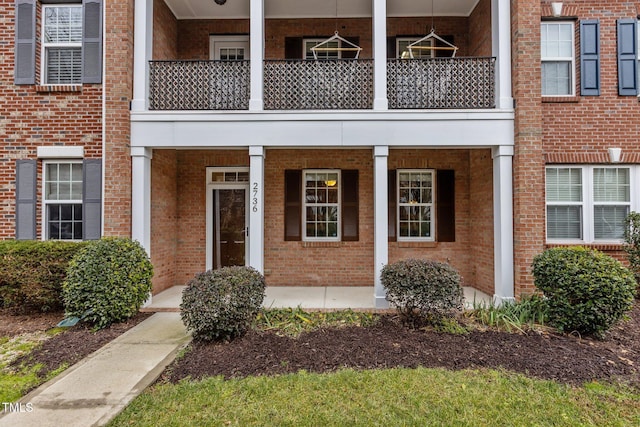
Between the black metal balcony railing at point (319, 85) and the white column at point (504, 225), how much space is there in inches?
110

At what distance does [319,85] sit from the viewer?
22.3 ft

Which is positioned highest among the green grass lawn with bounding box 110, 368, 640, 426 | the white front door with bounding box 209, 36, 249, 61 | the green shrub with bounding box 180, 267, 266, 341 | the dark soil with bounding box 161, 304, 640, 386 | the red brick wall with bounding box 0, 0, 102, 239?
the white front door with bounding box 209, 36, 249, 61

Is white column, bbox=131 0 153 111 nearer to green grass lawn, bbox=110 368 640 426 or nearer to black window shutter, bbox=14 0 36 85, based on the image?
black window shutter, bbox=14 0 36 85

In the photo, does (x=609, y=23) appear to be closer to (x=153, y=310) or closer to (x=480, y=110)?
(x=480, y=110)

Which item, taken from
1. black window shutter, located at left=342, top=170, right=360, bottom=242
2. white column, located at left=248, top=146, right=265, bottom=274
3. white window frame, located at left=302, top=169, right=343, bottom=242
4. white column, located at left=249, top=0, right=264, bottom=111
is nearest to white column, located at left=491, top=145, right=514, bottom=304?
black window shutter, located at left=342, top=170, right=360, bottom=242

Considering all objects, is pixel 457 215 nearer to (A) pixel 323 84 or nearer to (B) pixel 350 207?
(B) pixel 350 207

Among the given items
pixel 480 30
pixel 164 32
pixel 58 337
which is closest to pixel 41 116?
pixel 164 32

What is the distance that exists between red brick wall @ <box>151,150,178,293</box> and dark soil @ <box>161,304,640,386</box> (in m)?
3.33

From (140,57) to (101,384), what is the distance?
5.83 metres

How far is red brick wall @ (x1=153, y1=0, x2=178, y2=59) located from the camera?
7.44 meters

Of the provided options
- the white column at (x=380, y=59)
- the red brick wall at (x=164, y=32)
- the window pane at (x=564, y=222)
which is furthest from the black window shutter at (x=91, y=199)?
the window pane at (x=564, y=222)

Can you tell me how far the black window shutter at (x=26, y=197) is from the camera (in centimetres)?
688

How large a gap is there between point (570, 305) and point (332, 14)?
7.79 m

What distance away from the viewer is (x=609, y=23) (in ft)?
22.6
